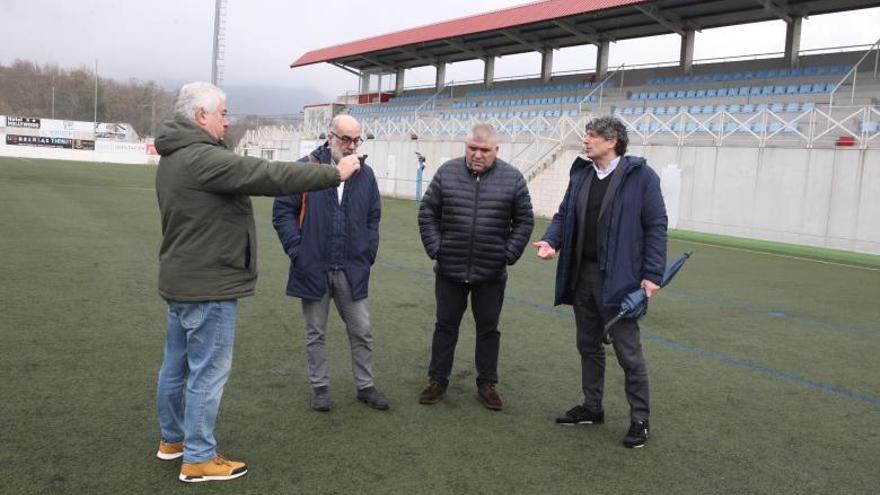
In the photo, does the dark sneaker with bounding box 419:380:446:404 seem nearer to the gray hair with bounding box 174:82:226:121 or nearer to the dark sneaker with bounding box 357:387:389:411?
the dark sneaker with bounding box 357:387:389:411

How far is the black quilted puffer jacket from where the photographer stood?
13.4ft

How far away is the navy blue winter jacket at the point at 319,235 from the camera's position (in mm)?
3850

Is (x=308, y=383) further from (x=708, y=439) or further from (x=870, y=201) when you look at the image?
(x=870, y=201)

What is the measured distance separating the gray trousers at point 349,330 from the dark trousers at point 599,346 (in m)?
1.27

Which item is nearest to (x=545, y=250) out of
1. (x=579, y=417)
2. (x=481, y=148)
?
(x=481, y=148)

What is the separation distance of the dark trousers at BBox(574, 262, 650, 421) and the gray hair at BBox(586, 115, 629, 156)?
0.67m

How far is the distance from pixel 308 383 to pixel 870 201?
1411 centimetres

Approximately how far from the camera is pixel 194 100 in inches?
109

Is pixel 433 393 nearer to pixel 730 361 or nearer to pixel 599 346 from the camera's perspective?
pixel 599 346

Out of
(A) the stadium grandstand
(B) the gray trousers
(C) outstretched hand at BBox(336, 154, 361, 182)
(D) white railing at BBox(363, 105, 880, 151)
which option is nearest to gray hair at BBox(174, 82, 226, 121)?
(C) outstretched hand at BBox(336, 154, 361, 182)

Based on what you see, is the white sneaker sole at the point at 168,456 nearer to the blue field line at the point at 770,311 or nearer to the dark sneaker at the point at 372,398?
the dark sneaker at the point at 372,398

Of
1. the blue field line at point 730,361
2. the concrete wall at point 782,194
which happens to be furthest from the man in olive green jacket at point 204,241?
the concrete wall at point 782,194

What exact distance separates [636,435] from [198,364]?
90.0 inches

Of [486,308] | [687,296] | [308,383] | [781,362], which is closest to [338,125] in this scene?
[486,308]
